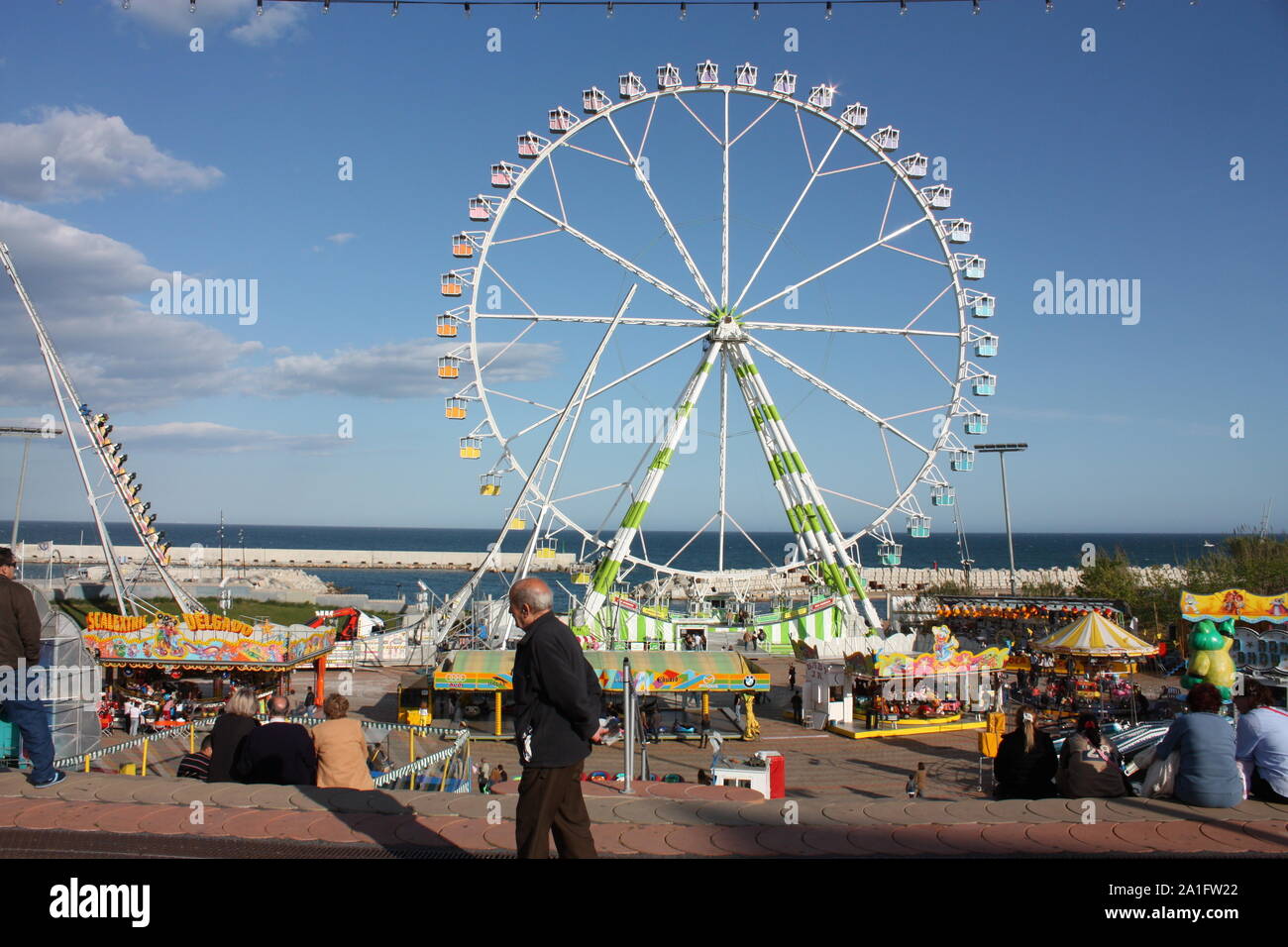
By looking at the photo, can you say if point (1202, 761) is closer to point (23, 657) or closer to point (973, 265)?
point (23, 657)

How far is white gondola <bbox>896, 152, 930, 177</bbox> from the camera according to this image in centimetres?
3077

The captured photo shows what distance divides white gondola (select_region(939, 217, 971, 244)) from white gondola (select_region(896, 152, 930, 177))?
5.91 ft

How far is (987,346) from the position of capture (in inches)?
1229

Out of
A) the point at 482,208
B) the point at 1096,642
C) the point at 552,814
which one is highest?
the point at 482,208

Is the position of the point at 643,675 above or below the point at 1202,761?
below

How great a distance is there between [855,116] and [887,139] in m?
1.31

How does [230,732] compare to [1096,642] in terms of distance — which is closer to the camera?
[230,732]

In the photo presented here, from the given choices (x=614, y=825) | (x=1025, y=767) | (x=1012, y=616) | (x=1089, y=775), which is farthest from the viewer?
(x=1012, y=616)

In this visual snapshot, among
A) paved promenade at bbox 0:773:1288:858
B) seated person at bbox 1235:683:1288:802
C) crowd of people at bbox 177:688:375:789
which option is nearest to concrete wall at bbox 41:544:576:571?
crowd of people at bbox 177:688:375:789

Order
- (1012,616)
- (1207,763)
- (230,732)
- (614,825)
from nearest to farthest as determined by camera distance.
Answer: (614,825), (1207,763), (230,732), (1012,616)

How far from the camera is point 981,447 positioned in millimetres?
47312

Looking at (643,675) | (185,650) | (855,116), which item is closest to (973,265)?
(855,116)
